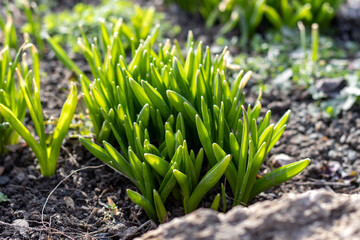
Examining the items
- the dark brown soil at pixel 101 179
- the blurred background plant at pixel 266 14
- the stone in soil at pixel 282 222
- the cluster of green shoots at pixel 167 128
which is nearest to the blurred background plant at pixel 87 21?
the blurred background plant at pixel 266 14

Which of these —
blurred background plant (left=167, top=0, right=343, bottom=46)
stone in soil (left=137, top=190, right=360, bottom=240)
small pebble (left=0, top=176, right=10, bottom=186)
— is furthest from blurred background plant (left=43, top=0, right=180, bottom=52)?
stone in soil (left=137, top=190, right=360, bottom=240)

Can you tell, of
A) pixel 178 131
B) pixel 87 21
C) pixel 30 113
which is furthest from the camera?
pixel 87 21

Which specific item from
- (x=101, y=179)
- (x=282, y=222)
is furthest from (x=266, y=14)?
(x=282, y=222)

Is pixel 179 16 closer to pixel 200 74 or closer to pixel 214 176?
pixel 200 74

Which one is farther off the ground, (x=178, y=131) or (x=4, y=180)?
(x=178, y=131)

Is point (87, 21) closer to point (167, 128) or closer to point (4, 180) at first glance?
point (4, 180)

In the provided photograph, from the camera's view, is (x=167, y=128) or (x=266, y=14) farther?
(x=266, y=14)

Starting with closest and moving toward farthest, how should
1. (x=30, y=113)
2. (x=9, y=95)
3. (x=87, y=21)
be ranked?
(x=30, y=113) < (x=9, y=95) < (x=87, y=21)
